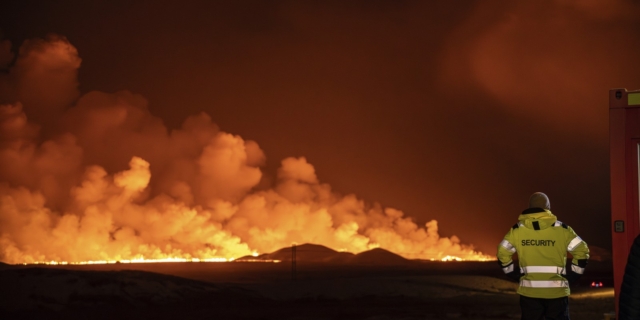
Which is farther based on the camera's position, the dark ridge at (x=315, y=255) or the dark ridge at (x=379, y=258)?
the dark ridge at (x=379, y=258)

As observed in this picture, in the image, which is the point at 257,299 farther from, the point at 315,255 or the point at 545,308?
the point at 315,255

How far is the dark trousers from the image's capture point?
7824mm

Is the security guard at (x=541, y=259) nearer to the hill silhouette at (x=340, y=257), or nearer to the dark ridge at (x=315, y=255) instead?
the dark ridge at (x=315, y=255)

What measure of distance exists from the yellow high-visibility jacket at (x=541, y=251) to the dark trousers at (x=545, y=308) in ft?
0.24

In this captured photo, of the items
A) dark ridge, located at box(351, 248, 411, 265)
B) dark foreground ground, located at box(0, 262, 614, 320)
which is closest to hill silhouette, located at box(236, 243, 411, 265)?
dark ridge, located at box(351, 248, 411, 265)

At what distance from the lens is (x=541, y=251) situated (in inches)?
306

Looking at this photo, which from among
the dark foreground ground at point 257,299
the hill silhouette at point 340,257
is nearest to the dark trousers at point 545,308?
the dark foreground ground at point 257,299

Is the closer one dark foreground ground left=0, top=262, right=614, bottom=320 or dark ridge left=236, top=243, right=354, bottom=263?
dark foreground ground left=0, top=262, right=614, bottom=320

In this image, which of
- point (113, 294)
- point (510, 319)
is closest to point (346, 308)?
point (510, 319)

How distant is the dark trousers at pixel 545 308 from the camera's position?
7.82 meters

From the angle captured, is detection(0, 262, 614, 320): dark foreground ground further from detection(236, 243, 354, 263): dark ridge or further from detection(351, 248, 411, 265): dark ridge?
detection(236, 243, 354, 263): dark ridge

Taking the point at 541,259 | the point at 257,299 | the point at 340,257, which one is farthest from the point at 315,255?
the point at 541,259

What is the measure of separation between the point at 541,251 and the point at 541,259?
3.3 inches

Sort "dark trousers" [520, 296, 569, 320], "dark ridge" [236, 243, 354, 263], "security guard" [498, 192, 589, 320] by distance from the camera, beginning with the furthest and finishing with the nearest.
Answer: "dark ridge" [236, 243, 354, 263], "dark trousers" [520, 296, 569, 320], "security guard" [498, 192, 589, 320]
